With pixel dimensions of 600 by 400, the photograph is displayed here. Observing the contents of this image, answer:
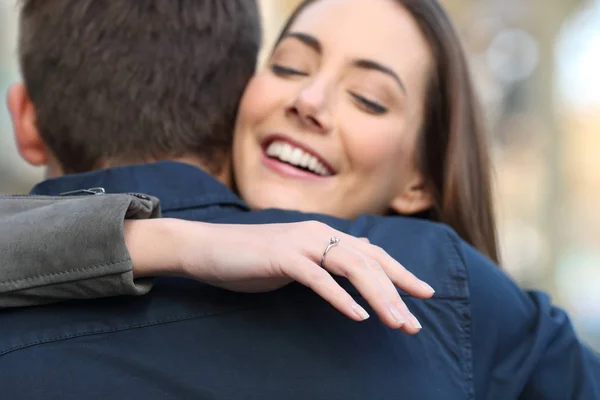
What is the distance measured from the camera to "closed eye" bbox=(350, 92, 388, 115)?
1.87 m

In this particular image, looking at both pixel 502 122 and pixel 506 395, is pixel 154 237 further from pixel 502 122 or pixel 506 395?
pixel 502 122

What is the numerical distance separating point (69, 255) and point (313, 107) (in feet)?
2.51

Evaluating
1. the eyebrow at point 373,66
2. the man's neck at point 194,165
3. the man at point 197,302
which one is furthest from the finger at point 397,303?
the eyebrow at point 373,66

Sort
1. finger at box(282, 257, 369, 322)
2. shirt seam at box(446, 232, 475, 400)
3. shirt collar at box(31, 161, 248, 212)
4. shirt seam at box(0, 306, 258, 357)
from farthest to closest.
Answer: shirt collar at box(31, 161, 248, 212)
shirt seam at box(446, 232, 475, 400)
shirt seam at box(0, 306, 258, 357)
finger at box(282, 257, 369, 322)

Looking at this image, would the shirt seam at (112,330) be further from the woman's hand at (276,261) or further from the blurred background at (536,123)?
the blurred background at (536,123)

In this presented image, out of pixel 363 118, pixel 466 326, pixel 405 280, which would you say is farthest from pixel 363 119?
pixel 405 280

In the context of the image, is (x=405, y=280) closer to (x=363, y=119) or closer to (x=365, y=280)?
(x=365, y=280)

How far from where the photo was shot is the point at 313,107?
1.77 metres

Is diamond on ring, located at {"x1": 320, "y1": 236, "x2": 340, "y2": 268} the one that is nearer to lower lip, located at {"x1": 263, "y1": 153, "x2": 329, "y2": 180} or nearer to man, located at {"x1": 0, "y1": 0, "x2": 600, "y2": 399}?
man, located at {"x1": 0, "y1": 0, "x2": 600, "y2": 399}

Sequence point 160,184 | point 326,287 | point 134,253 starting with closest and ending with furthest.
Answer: point 326,287 < point 134,253 < point 160,184

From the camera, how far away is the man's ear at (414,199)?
2131 mm

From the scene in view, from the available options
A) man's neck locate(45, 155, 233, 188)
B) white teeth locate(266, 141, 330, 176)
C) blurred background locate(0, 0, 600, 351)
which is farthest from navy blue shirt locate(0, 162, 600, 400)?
blurred background locate(0, 0, 600, 351)

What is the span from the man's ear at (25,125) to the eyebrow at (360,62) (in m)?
0.68

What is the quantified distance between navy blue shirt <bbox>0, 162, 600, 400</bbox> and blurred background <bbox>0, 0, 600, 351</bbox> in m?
8.67
